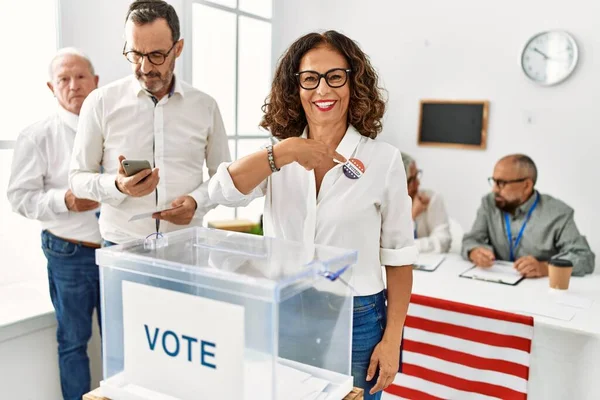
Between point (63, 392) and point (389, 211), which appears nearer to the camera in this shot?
point (389, 211)

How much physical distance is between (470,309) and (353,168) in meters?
1.25

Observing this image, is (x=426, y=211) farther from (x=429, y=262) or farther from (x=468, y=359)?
(x=468, y=359)

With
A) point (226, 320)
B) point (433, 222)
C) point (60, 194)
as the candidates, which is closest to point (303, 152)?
point (226, 320)

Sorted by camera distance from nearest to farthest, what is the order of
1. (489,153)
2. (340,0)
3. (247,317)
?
1. (247,317)
2. (489,153)
3. (340,0)

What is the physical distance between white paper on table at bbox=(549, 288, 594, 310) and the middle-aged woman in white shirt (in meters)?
1.32

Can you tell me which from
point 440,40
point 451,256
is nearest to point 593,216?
point 451,256

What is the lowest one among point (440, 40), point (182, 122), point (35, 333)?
point (35, 333)

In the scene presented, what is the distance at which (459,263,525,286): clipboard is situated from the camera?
8.32 ft

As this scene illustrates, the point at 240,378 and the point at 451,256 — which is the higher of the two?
the point at 240,378

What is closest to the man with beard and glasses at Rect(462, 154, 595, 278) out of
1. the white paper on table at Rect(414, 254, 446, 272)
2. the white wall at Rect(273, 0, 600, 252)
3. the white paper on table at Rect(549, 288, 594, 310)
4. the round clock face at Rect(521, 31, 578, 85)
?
the white paper on table at Rect(414, 254, 446, 272)

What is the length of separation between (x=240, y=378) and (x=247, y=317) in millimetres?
93

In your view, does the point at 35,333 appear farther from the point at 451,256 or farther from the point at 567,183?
the point at 567,183

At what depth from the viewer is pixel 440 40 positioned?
412cm

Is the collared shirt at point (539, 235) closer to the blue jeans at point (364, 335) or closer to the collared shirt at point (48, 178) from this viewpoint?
the blue jeans at point (364, 335)
